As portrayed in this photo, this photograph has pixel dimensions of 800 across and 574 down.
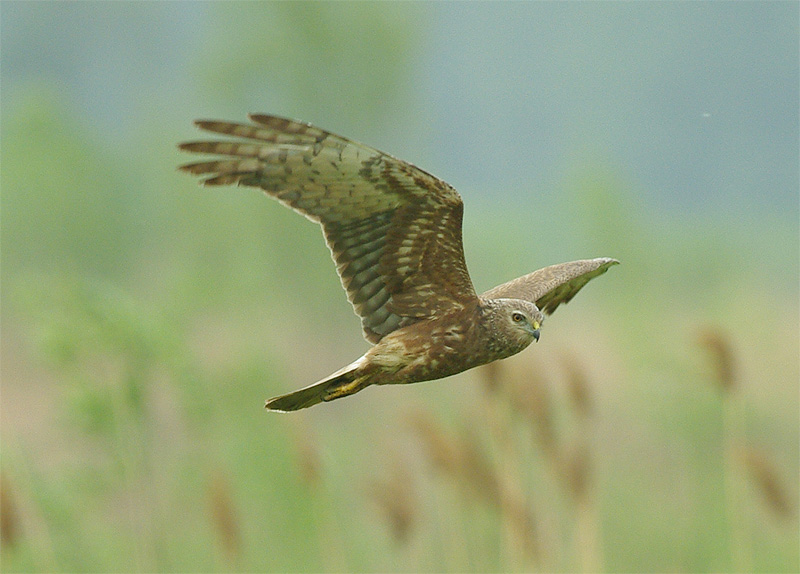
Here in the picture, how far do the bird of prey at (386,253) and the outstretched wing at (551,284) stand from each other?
0.34m

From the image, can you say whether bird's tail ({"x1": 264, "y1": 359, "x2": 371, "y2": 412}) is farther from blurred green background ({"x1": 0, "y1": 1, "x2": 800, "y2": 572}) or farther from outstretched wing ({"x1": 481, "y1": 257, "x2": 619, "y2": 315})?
blurred green background ({"x1": 0, "y1": 1, "x2": 800, "y2": 572})

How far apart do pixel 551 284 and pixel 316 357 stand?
25.3 m

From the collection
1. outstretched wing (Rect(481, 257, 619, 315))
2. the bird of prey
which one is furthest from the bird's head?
outstretched wing (Rect(481, 257, 619, 315))

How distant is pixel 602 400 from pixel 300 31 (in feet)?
49.0

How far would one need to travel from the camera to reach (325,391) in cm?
614

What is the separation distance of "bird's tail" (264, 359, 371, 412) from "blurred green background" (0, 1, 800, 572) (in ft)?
5.38

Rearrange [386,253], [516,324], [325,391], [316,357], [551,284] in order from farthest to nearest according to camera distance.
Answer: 1. [316,357]
2. [551,284]
3. [386,253]
4. [516,324]
5. [325,391]

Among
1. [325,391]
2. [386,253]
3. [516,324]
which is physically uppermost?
[386,253]

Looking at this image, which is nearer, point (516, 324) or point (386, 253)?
point (516, 324)

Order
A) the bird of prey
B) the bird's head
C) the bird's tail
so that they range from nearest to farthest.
Result: the bird of prey
the bird's tail
the bird's head

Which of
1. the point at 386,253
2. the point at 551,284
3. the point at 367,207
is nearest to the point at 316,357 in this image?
the point at 551,284

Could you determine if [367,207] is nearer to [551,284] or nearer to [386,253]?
[386,253]

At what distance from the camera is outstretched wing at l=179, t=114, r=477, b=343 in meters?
5.71

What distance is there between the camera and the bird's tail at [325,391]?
6051 millimetres
